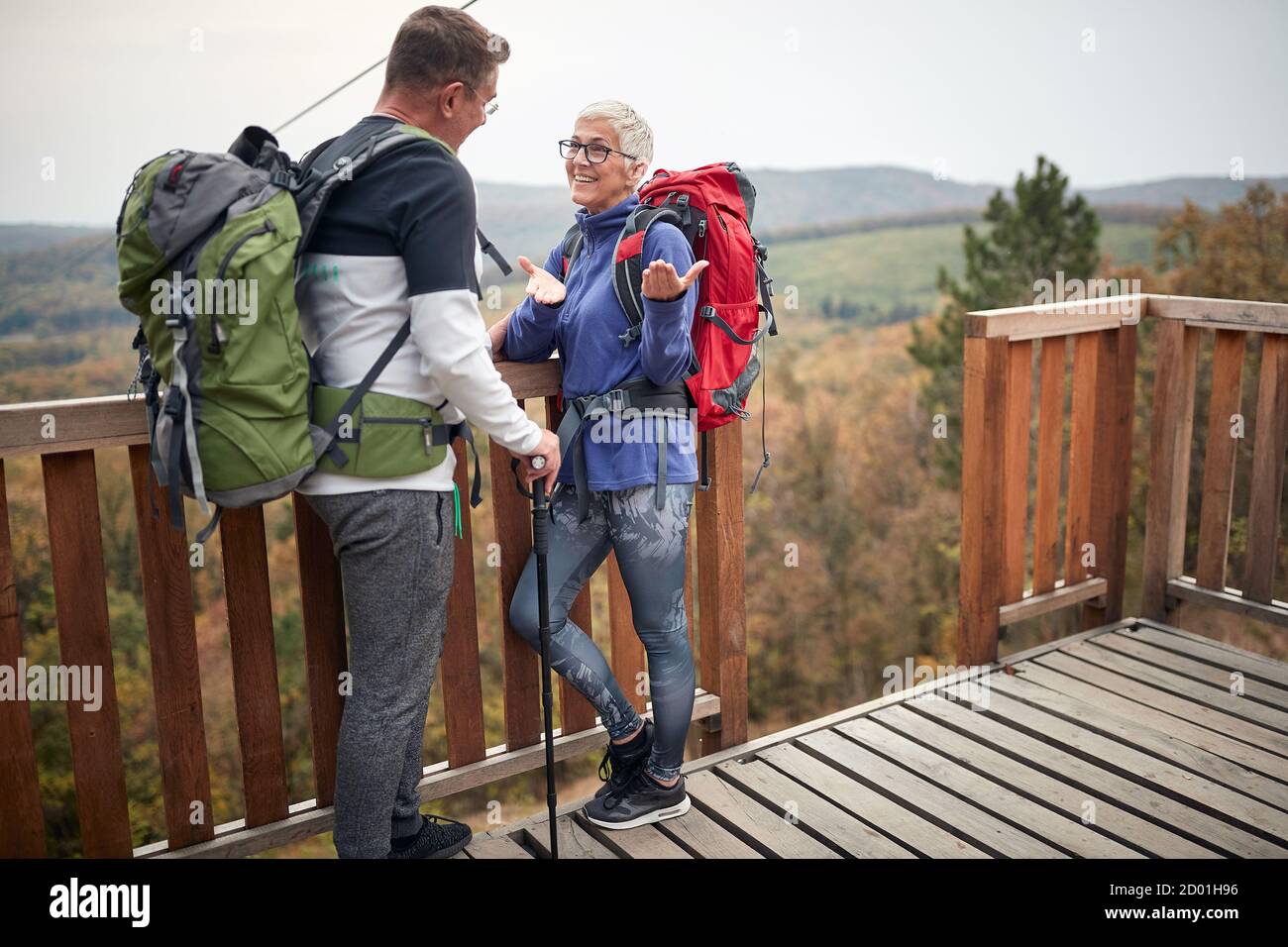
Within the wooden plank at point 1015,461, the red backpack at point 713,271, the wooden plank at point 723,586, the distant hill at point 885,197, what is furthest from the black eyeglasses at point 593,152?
the distant hill at point 885,197

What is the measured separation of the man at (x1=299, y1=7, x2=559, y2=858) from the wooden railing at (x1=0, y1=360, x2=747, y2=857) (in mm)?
301

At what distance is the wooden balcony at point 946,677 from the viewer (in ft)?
7.05

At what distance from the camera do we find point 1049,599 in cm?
367

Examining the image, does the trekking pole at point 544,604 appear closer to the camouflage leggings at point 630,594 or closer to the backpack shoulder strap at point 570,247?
the camouflage leggings at point 630,594

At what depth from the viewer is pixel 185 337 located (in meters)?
1.68

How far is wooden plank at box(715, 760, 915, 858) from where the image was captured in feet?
8.12

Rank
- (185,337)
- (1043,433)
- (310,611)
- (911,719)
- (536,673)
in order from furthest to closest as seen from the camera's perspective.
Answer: (1043,433), (911,719), (536,673), (310,611), (185,337)

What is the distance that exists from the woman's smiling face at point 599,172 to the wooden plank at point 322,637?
913 mm
